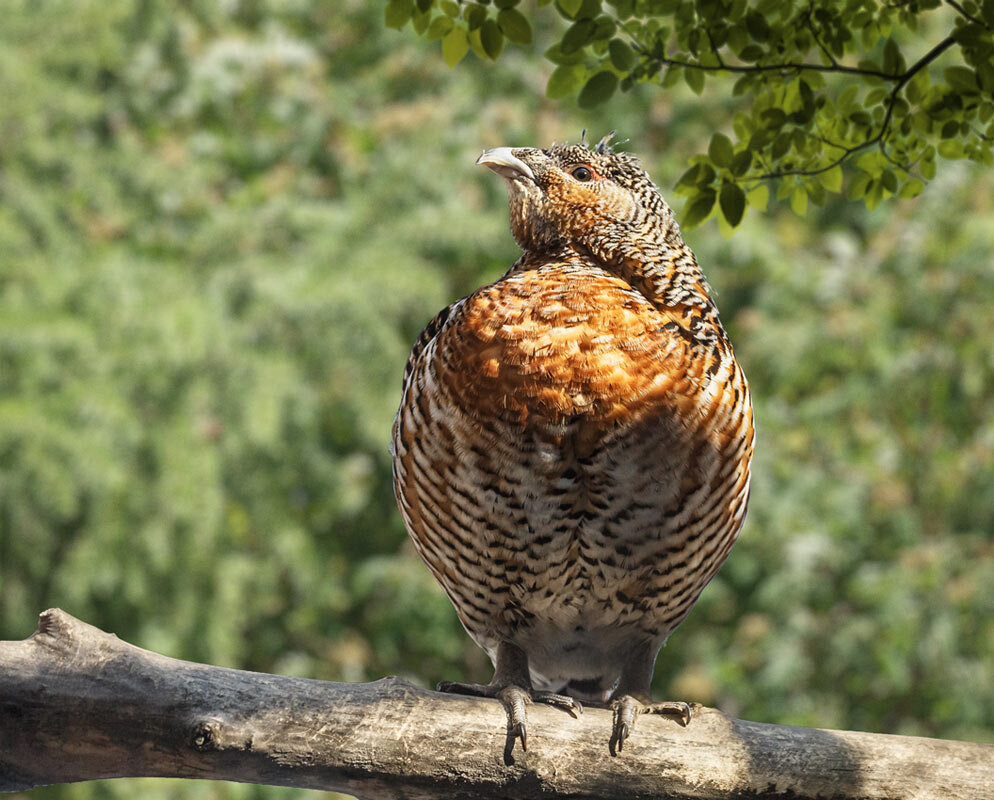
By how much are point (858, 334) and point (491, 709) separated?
5.29 metres

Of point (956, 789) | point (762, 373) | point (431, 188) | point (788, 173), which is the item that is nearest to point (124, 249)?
point (431, 188)

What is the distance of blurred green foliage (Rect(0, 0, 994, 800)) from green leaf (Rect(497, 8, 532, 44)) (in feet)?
13.8

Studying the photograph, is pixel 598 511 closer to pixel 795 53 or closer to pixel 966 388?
pixel 795 53

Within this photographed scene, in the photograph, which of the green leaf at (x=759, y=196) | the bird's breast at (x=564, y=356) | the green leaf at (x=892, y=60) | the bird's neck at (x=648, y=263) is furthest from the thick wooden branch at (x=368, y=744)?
the green leaf at (x=892, y=60)

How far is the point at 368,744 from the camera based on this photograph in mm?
2264

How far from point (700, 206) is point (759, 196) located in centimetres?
19

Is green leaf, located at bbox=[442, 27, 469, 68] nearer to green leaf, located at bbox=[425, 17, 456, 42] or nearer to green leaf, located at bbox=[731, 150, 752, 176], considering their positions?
green leaf, located at bbox=[425, 17, 456, 42]

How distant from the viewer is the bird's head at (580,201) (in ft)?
9.25

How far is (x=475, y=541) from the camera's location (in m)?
2.59

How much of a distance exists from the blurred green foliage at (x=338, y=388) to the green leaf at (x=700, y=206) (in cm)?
412

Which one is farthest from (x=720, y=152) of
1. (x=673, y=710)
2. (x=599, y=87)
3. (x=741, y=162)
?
(x=673, y=710)

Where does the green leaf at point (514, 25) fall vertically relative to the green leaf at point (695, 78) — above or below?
below

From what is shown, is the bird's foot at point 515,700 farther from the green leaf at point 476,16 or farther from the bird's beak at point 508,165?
the green leaf at point 476,16

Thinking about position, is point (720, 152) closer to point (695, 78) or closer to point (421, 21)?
point (695, 78)
